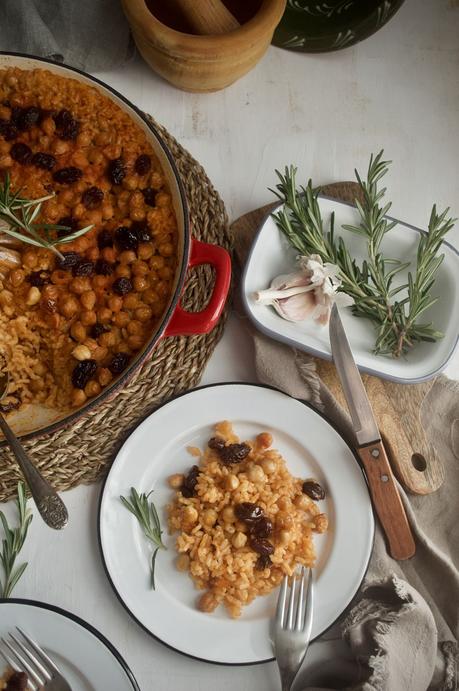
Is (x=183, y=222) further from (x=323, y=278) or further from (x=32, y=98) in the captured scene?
(x=32, y=98)

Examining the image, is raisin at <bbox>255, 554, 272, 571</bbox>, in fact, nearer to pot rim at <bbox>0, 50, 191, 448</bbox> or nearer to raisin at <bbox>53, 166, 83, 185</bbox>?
pot rim at <bbox>0, 50, 191, 448</bbox>

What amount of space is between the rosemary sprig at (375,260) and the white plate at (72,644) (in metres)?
0.70

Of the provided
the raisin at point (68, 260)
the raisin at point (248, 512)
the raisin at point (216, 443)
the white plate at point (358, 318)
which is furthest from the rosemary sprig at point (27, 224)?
the raisin at point (248, 512)

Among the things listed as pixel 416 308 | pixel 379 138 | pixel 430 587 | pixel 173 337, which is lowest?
pixel 430 587

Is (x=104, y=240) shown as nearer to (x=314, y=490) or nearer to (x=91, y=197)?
(x=91, y=197)

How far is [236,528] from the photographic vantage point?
4.48 feet

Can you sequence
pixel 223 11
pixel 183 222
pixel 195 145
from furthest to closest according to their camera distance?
pixel 195 145, pixel 223 11, pixel 183 222

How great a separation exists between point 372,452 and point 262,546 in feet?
0.84

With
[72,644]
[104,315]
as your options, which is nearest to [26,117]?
[104,315]

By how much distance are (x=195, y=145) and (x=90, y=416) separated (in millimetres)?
604

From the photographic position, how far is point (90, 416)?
1.40 metres

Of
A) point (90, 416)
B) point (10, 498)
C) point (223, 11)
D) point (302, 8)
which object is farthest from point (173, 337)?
point (302, 8)

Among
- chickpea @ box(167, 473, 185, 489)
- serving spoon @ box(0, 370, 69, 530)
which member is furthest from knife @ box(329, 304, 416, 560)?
serving spoon @ box(0, 370, 69, 530)

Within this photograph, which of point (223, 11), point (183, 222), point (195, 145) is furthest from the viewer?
point (195, 145)
